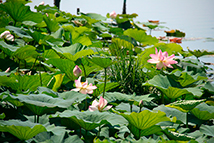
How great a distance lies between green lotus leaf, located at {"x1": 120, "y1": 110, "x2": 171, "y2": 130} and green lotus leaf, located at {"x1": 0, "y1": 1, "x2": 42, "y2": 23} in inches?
66.5

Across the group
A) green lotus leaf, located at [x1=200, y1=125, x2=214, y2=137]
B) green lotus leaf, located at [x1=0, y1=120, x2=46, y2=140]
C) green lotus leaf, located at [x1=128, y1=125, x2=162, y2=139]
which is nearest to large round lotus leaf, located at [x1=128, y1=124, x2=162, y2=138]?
green lotus leaf, located at [x1=128, y1=125, x2=162, y2=139]

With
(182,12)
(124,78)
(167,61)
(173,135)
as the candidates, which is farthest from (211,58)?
(182,12)

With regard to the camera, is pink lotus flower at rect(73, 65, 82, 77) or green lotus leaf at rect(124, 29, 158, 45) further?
green lotus leaf at rect(124, 29, 158, 45)

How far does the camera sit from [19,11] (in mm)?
2227

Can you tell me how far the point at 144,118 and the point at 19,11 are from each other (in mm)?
1778

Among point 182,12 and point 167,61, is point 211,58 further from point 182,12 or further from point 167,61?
point 182,12

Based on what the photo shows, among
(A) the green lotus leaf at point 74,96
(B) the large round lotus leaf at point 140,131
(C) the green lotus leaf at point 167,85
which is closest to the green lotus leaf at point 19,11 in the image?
(A) the green lotus leaf at point 74,96

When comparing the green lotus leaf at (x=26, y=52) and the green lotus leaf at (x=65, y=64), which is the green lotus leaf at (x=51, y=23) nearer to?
the green lotus leaf at (x=26, y=52)

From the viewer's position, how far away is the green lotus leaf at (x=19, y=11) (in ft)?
7.08

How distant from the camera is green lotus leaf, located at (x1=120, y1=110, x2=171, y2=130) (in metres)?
0.97

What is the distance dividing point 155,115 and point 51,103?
0.46 m

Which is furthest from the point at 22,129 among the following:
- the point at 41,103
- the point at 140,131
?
the point at 140,131

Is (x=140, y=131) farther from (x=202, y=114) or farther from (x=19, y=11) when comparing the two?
(x=19, y=11)

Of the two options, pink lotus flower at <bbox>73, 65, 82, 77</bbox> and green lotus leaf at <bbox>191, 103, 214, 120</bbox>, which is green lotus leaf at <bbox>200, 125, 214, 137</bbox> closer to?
green lotus leaf at <bbox>191, 103, 214, 120</bbox>
